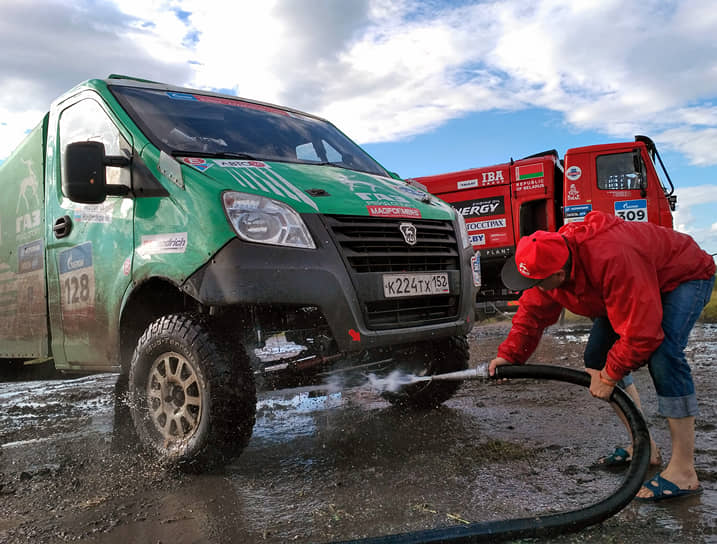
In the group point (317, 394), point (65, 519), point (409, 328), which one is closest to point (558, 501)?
point (409, 328)

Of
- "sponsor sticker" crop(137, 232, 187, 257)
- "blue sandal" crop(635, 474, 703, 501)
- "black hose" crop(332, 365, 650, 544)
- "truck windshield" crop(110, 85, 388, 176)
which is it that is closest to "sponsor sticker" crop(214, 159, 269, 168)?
"truck windshield" crop(110, 85, 388, 176)

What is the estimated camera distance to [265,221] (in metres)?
2.83

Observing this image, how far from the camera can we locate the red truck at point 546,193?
9562 mm

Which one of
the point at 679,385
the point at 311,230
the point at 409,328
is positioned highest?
the point at 311,230

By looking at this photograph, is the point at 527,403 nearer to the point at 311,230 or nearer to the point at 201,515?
the point at 311,230

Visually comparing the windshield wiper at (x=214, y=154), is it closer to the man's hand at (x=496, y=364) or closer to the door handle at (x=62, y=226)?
the door handle at (x=62, y=226)

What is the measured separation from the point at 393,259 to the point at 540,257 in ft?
2.96

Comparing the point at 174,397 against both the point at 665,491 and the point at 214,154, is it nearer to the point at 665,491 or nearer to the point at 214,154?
the point at 214,154

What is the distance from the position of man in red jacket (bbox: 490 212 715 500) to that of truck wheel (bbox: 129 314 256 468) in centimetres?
134

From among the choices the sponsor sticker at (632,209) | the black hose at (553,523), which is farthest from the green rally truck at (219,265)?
the sponsor sticker at (632,209)

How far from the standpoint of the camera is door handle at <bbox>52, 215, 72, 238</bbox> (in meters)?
3.69

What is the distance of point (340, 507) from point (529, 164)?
912 cm

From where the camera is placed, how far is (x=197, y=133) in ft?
11.5

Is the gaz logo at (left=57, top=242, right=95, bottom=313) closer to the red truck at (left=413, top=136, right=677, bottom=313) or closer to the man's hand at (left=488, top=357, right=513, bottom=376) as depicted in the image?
the man's hand at (left=488, top=357, right=513, bottom=376)
